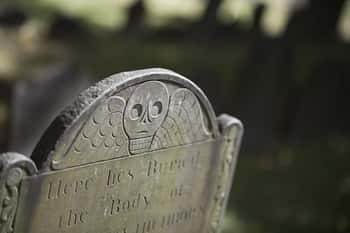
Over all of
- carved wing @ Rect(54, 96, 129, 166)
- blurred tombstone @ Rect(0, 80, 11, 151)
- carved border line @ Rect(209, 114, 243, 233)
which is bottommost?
blurred tombstone @ Rect(0, 80, 11, 151)

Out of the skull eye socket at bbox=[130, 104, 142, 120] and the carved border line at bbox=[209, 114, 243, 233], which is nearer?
the skull eye socket at bbox=[130, 104, 142, 120]

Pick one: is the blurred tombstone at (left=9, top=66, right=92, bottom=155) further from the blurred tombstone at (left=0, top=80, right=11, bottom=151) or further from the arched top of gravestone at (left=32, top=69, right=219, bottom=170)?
the arched top of gravestone at (left=32, top=69, right=219, bottom=170)

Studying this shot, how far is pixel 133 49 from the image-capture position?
28.6 ft

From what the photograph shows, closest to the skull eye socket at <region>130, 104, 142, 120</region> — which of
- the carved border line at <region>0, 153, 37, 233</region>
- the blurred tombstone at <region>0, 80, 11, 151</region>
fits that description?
the carved border line at <region>0, 153, 37, 233</region>

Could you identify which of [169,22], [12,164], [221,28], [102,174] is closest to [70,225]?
[102,174]

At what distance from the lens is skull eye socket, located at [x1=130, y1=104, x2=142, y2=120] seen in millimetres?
2646

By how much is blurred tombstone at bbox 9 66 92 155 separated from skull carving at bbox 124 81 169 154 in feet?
7.93

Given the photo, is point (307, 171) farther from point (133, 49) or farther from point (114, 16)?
point (114, 16)

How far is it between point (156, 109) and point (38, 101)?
8.64 ft

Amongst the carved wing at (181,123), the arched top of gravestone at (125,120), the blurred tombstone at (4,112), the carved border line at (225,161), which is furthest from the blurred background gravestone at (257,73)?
the arched top of gravestone at (125,120)

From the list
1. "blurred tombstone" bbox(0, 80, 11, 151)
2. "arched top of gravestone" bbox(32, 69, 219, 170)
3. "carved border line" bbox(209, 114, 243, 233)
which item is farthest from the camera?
"blurred tombstone" bbox(0, 80, 11, 151)

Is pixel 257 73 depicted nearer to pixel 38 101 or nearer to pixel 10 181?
pixel 38 101

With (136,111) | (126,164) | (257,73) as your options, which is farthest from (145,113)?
(257,73)

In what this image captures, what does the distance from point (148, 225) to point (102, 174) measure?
40cm
